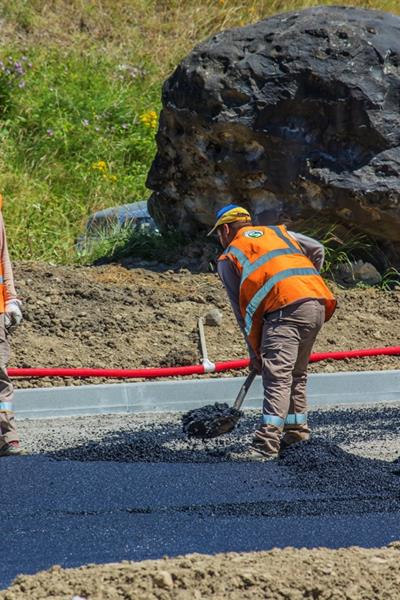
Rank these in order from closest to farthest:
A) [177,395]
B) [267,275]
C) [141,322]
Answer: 1. [267,275]
2. [177,395]
3. [141,322]

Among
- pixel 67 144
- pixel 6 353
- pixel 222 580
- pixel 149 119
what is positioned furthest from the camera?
pixel 149 119

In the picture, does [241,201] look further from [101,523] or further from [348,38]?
[101,523]

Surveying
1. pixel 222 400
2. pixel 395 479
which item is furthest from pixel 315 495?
pixel 222 400

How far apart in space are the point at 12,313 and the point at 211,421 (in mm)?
1426

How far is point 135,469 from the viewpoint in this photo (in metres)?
6.29

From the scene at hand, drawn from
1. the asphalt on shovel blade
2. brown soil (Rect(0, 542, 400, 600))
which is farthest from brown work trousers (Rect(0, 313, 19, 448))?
brown soil (Rect(0, 542, 400, 600))

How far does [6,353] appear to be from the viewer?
696cm

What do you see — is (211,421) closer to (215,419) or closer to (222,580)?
(215,419)

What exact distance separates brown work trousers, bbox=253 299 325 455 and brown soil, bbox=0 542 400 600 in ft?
7.96

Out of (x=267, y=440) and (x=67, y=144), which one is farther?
(x=67, y=144)

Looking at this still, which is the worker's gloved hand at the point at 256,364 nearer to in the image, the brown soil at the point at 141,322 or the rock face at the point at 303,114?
the brown soil at the point at 141,322

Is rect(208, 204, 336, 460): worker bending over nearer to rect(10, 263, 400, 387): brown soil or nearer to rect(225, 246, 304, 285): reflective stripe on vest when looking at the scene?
rect(225, 246, 304, 285): reflective stripe on vest

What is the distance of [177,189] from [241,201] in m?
0.79

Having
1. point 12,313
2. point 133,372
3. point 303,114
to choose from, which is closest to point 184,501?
point 12,313
